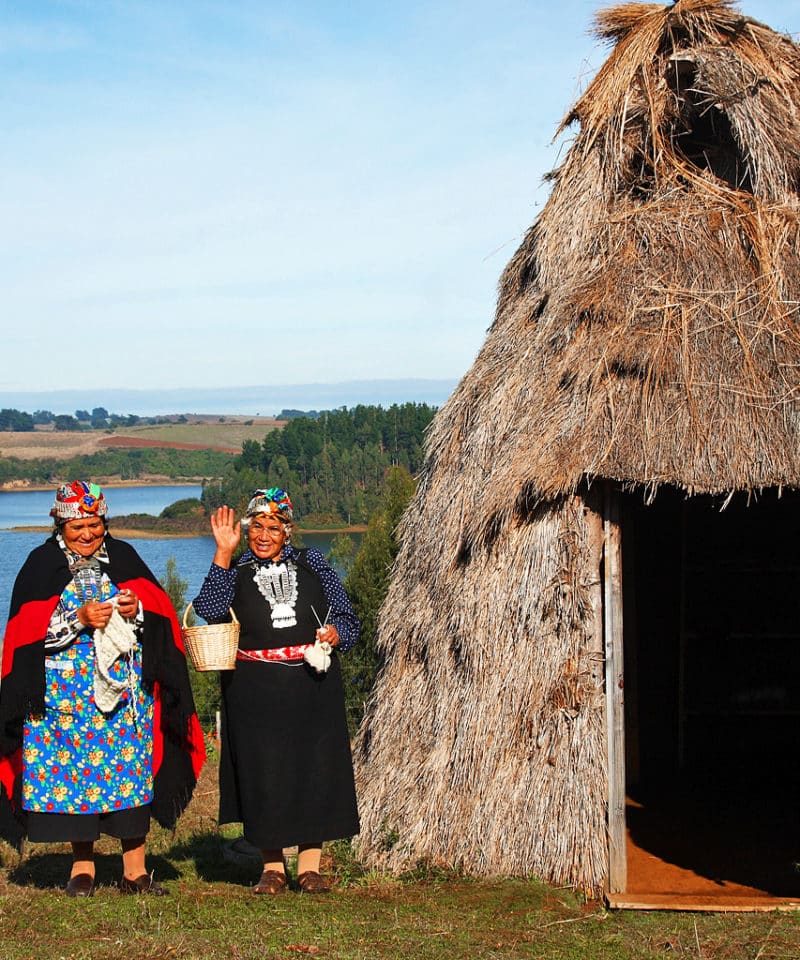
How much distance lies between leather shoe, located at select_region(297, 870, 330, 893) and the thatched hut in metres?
0.73

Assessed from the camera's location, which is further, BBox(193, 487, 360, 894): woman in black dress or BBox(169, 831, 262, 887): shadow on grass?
BBox(169, 831, 262, 887): shadow on grass

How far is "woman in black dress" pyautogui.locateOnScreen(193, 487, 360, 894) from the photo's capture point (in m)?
4.58

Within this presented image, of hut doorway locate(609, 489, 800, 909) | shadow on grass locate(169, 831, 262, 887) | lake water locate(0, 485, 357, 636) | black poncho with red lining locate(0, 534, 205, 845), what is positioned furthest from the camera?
lake water locate(0, 485, 357, 636)

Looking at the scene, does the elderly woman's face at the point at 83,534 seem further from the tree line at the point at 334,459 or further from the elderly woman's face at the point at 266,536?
the tree line at the point at 334,459

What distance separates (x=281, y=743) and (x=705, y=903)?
2050 millimetres

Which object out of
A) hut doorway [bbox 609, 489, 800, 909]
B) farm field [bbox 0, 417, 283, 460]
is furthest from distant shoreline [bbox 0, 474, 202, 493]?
hut doorway [bbox 609, 489, 800, 909]

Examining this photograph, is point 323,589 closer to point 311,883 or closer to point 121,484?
point 311,883

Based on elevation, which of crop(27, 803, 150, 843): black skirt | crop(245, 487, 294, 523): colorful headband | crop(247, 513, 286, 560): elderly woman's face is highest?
crop(245, 487, 294, 523): colorful headband

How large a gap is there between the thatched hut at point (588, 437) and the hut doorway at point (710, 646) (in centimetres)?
212

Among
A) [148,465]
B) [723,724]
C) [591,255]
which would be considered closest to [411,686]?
[591,255]

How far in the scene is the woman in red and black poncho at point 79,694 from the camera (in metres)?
4.44

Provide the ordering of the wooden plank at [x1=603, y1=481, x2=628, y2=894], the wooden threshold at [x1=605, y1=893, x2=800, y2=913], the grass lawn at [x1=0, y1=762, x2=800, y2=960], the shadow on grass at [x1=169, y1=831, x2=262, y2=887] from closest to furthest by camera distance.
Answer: the grass lawn at [x1=0, y1=762, x2=800, y2=960] < the wooden threshold at [x1=605, y1=893, x2=800, y2=913] < the wooden plank at [x1=603, y1=481, x2=628, y2=894] < the shadow on grass at [x1=169, y1=831, x2=262, y2=887]

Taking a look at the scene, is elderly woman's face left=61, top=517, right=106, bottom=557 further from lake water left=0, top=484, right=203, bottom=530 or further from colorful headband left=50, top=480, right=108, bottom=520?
lake water left=0, top=484, right=203, bottom=530

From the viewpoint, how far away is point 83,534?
4523mm
